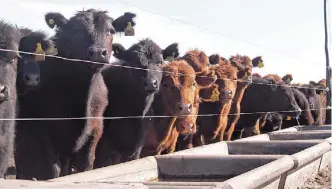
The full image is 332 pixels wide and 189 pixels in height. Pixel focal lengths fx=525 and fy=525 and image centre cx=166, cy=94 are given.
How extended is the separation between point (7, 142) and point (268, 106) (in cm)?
916

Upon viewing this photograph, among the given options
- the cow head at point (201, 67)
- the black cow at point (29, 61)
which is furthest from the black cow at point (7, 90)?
the cow head at point (201, 67)

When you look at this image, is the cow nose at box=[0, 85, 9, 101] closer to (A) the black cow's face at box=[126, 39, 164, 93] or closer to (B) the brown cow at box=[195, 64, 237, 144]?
(A) the black cow's face at box=[126, 39, 164, 93]

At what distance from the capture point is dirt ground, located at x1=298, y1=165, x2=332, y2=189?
5902 mm

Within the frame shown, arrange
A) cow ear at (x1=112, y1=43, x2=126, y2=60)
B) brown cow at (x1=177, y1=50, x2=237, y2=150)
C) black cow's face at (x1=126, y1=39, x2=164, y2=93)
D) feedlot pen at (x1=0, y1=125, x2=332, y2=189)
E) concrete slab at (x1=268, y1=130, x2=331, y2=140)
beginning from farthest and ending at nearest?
brown cow at (x1=177, y1=50, x2=237, y2=150) → concrete slab at (x1=268, y1=130, x2=331, y2=140) → cow ear at (x1=112, y1=43, x2=126, y2=60) → black cow's face at (x1=126, y1=39, x2=164, y2=93) → feedlot pen at (x1=0, y1=125, x2=332, y2=189)

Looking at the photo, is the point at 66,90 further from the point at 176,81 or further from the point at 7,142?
the point at 176,81

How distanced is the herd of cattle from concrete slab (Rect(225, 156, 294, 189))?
8.69ft

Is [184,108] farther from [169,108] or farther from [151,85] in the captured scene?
[151,85]

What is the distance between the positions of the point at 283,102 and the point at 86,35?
27.0 ft

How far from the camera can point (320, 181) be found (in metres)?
6.26

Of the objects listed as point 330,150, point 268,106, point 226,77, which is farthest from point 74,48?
point 268,106

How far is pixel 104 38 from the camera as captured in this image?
22.7 ft

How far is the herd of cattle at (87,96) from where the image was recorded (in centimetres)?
625

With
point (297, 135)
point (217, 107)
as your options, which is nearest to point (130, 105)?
point (297, 135)

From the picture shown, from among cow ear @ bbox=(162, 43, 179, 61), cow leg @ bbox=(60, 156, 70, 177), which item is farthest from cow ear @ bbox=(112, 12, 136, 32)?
cow leg @ bbox=(60, 156, 70, 177)
